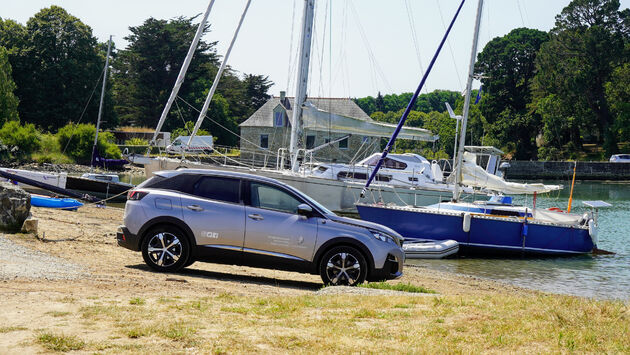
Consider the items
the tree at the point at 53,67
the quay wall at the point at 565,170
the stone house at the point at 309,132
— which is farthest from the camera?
the quay wall at the point at 565,170

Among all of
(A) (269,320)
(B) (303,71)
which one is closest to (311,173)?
(B) (303,71)

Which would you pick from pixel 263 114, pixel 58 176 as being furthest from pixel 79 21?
pixel 58 176

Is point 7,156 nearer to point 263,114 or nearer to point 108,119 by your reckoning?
point 108,119

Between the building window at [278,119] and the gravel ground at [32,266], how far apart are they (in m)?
59.9

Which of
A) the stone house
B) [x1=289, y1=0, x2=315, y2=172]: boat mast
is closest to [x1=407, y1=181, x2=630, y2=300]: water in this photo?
[x1=289, y1=0, x2=315, y2=172]: boat mast

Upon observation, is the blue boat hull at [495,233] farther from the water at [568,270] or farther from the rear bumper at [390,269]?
the rear bumper at [390,269]

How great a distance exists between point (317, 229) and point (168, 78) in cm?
8133

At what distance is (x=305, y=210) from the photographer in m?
11.6

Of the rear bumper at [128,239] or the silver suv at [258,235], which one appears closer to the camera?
the silver suv at [258,235]

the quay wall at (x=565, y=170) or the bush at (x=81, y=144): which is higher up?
the quay wall at (x=565, y=170)

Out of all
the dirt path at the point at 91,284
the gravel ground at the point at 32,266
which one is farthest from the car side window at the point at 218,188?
the gravel ground at the point at 32,266

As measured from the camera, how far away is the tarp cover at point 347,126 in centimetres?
3381

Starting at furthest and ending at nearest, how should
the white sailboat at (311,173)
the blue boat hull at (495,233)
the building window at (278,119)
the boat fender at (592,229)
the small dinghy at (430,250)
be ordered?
the building window at (278,119) < the white sailboat at (311,173) < the boat fender at (592,229) < the blue boat hull at (495,233) < the small dinghy at (430,250)

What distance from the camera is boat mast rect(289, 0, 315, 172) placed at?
32.8 meters
